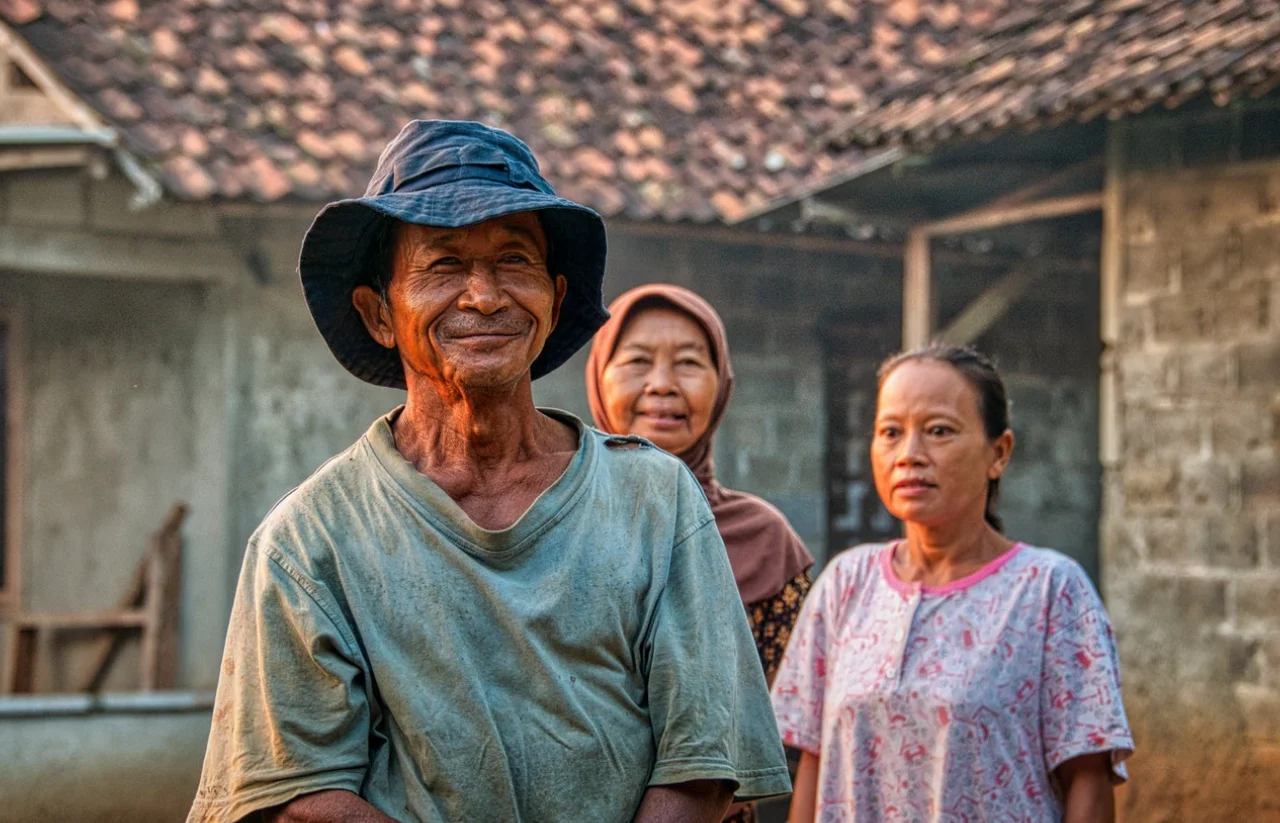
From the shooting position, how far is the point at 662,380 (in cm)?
370

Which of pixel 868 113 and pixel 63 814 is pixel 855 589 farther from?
pixel 868 113

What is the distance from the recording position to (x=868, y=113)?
848 centimetres

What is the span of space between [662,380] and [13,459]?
21.5 ft

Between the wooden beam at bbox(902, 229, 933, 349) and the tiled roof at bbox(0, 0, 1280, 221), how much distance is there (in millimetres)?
765

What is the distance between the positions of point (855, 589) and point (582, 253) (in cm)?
135

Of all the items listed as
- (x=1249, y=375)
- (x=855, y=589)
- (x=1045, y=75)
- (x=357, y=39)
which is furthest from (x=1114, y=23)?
(x=855, y=589)

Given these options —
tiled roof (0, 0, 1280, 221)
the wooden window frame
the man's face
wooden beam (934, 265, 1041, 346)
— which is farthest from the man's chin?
the wooden window frame

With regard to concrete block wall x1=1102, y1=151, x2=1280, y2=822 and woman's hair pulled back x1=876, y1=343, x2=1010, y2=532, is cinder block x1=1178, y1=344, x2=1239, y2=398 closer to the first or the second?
concrete block wall x1=1102, y1=151, x2=1280, y2=822

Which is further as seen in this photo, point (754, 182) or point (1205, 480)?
point (754, 182)

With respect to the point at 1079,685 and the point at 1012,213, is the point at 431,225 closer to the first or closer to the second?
the point at 1079,685

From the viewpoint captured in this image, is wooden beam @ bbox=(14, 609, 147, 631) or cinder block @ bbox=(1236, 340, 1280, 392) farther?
wooden beam @ bbox=(14, 609, 147, 631)

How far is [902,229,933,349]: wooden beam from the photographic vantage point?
335 inches

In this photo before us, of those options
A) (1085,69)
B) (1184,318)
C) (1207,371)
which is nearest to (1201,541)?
(1207,371)

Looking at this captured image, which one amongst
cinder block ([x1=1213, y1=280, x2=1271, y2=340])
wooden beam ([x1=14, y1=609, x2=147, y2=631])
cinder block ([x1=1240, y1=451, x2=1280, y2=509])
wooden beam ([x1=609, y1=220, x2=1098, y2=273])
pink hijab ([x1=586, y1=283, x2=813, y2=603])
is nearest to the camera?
pink hijab ([x1=586, y1=283, x2=813, y2=603])
